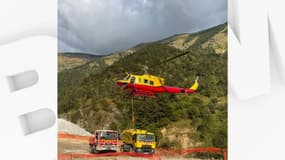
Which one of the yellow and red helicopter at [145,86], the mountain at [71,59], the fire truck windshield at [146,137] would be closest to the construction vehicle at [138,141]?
the fire truck windshield at [146,137]

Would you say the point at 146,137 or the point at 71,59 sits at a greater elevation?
the point at 71,59

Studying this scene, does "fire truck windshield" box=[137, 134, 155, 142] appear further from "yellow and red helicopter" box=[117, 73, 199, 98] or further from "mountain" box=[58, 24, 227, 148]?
"yellow and red helicopter" box=[117, 73, 199, 98]

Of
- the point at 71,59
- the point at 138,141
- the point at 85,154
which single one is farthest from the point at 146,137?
the point at 71,59

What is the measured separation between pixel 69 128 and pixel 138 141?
33 cm

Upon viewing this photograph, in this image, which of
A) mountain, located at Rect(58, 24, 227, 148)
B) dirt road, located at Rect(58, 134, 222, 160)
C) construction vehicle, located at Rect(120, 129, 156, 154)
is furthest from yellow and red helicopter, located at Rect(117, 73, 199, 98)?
dirt road, located at Rect(58, 134, 222, 160)

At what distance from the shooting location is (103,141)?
2.40 meters

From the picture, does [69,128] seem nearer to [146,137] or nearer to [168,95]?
[146,137]

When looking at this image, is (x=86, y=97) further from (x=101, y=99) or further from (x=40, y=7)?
(x=40, y=7)

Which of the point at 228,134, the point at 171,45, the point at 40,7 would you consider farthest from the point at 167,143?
the point at 40,7

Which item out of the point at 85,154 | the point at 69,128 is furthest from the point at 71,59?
the point at 85,154

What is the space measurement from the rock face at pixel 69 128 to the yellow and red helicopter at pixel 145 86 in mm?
266

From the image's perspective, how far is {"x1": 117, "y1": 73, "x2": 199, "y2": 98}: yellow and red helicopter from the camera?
7.98 feet

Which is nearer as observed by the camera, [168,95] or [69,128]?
[69,128]

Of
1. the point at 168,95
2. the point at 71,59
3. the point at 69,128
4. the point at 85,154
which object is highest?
the point at 71,59
